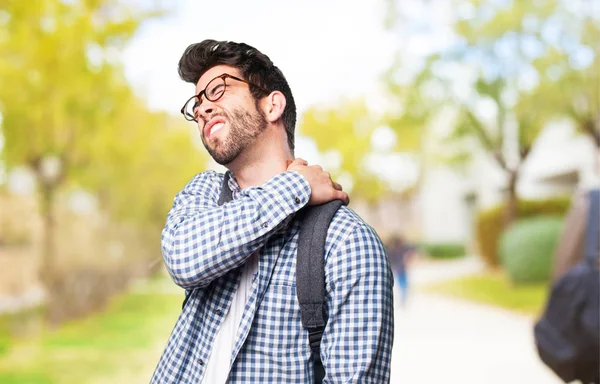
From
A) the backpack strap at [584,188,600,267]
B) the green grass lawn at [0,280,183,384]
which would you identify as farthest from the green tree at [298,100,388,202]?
the backpack strap at [584,188,600,267]

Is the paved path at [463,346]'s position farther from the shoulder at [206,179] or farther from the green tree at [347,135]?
the green tree at [347,135]

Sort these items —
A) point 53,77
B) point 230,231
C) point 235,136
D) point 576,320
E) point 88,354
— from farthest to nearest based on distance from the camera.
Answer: point 88,354, point 53,77, point 576,320, point 235,136, point 230,231

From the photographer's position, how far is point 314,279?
85cm

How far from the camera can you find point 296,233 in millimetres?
913

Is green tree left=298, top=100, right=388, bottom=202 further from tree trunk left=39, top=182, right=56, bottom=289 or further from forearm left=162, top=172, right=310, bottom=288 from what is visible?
forearm left=162, top=172, right=310, bottom=288

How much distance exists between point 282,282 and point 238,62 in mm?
294

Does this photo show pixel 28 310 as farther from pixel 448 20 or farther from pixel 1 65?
pixel 448 20

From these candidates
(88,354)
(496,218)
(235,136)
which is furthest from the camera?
(496,218)

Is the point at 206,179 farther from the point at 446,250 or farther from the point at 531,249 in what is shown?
the point at 446,250

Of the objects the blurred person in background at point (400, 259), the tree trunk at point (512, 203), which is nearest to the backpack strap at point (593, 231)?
the blurred person in background at point (400, 259)

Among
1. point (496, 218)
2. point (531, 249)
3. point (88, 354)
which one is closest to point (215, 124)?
point (88, 354)

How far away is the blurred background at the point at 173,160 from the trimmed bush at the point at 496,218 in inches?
1.0

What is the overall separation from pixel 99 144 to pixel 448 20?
16.5 ft

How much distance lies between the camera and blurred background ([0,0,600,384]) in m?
5.66
